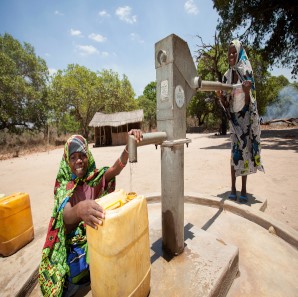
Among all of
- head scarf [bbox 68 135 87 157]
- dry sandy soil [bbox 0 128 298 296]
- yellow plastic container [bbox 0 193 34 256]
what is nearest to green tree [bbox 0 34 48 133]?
dry sandy soil [bbox 0 128 298 296]

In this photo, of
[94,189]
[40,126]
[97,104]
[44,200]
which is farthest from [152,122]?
[94,189]

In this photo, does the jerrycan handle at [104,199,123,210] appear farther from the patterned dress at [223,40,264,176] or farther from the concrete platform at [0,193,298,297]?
the patterned dress at [223,40,264,176]

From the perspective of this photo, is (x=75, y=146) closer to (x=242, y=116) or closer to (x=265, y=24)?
(x=242, y=116)

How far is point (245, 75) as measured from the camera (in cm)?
258

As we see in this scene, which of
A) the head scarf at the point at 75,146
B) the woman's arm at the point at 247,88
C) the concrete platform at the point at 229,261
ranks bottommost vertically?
the concrete platform at the point at 229,261

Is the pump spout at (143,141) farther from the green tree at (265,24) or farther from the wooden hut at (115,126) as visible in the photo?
the wooden hut at (115,126)

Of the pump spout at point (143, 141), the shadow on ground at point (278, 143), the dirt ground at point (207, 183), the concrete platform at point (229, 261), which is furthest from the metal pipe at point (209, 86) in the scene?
the shadow on ground at point (278, 143)

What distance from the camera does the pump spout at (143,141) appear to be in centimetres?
117

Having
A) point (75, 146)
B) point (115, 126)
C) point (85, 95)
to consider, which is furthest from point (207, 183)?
point (85, 95)

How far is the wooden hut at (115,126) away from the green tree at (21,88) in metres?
5.95

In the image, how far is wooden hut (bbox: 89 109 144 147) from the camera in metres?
18.3

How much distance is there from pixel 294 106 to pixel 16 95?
6097 cm

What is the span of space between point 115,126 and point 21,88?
8915 mm

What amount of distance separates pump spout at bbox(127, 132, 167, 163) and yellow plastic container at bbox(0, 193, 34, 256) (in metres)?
2.27
